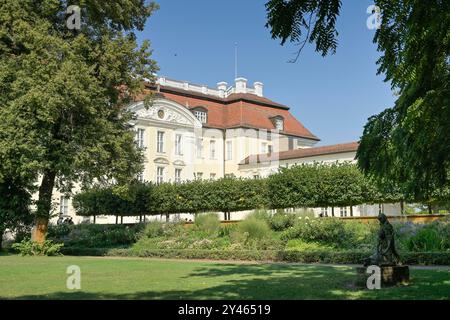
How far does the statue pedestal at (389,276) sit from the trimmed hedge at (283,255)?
5379 millimetres

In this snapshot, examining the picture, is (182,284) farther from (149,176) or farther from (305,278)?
(149,176)

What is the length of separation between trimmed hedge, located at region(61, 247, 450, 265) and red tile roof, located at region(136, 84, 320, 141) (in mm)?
26354

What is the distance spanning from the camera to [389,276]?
9.37 meters

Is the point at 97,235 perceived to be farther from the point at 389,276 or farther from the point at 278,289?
the point at 389,276

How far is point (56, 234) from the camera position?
28.5m

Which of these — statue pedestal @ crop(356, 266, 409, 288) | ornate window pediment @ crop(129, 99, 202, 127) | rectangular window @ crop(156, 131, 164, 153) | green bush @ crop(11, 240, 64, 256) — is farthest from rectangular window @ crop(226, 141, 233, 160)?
statue pedestal @ crop(356, 266, 409, 288)

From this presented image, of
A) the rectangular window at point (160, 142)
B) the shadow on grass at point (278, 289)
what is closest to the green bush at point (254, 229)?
the shadow on grass at point (278, 289)

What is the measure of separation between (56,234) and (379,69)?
2649 centimetres

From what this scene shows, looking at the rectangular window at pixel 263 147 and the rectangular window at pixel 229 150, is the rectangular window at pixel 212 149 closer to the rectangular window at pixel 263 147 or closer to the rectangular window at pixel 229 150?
the rectangular window at pixel 229 150

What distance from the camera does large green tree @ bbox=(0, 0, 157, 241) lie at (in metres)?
18.4

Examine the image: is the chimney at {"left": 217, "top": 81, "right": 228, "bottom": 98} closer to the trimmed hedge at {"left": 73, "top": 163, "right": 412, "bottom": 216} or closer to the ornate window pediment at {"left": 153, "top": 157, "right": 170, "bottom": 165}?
the ornate window pediment at {"left": 153, "top": 157, "right": 170, "bottom": 165}

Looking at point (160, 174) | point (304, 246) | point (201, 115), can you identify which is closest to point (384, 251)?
point (304, 246)

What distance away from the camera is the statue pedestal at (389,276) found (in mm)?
9148
